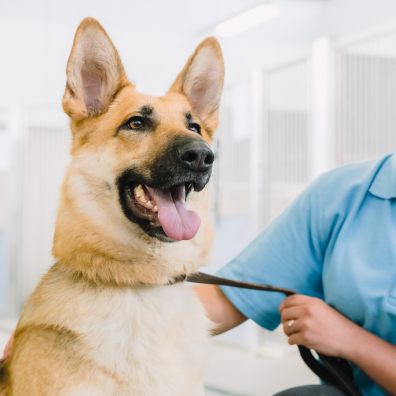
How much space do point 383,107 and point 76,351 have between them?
1.48 m

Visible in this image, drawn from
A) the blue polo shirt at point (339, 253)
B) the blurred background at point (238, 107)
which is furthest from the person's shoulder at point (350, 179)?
the blurred background at point (238, 107)

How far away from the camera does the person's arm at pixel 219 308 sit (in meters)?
1.22

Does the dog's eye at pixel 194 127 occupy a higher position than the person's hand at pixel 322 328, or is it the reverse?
the dog's eye at pixel 194 127

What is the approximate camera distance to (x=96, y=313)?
0.96m

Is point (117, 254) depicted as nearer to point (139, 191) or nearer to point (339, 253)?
point (139, 191)

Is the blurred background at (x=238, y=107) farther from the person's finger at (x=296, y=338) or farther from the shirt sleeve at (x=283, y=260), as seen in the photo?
the person's finger at (x=296, y=338)

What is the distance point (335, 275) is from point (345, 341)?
0.13 metres

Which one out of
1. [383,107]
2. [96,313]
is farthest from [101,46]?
[383,107]

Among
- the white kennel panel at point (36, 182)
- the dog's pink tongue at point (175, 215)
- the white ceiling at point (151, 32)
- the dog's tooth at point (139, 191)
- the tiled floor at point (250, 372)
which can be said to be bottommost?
the tiled floor at point (250, 372)

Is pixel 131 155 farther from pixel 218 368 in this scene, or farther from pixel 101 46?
pixel 218 368

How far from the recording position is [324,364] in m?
1.09

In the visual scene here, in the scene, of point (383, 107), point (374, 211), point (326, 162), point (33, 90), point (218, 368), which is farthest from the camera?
point (33, 90)

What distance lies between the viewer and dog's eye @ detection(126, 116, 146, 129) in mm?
1111

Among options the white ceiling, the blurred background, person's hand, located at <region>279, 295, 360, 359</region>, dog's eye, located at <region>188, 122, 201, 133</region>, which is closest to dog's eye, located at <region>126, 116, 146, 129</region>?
dog's eye, located at <region>188, 122, 201, 133</region>
